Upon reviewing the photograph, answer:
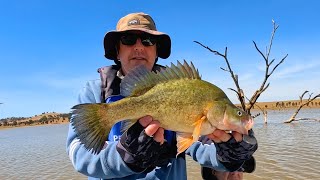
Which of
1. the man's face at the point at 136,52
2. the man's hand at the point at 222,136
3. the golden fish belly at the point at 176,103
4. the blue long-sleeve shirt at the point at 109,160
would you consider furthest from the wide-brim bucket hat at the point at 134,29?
the man's hand at the point at 222,136

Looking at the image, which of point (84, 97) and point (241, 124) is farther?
point (84, 97)

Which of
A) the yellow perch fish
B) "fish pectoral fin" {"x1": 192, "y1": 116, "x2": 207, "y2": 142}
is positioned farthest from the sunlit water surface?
"fish pectoral fin" {"x1": 192, "y1": 116, "x2": 207, "y2": 142}

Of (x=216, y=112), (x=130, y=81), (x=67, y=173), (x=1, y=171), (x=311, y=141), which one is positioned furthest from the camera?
(x=311, y=141)

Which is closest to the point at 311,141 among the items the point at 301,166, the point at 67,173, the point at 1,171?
the point at 301,166

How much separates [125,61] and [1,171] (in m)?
12.1

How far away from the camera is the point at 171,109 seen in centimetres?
308

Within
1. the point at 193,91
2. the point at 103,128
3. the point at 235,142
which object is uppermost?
the point at 193,91

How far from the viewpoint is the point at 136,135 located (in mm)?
3361

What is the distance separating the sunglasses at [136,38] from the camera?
4285 mm

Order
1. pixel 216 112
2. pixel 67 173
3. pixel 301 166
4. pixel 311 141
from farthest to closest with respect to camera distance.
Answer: pixel 311 141 < pixel 67 173 < pixel 301 166 < pixel 216 112

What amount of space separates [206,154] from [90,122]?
1.68 metres

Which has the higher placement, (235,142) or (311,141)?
(235,142)

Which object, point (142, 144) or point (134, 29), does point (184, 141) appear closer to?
point (142, 144)

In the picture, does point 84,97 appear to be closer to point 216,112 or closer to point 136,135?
point 136,135
